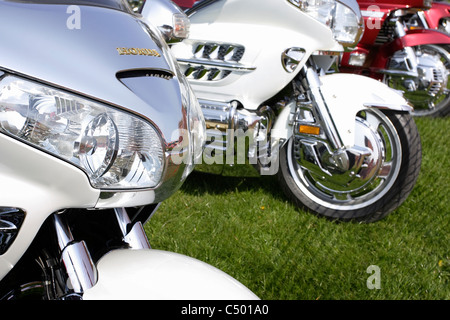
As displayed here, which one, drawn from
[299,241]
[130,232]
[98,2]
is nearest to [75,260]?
[130,232]

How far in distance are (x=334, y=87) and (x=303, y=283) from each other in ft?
3.68

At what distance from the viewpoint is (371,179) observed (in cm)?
298

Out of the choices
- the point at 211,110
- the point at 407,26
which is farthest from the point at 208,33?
the point at 407,26

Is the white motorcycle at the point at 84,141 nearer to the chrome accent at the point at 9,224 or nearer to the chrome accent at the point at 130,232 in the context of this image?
the chrome accent at the point at 9,224

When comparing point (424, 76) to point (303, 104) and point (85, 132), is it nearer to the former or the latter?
point (303, 104)

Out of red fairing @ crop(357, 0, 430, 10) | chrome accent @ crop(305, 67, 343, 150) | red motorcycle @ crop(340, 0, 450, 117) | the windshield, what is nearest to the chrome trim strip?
chrome accent @ crop(305, 67, 343, 150)

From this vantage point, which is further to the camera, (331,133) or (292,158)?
(292,158)

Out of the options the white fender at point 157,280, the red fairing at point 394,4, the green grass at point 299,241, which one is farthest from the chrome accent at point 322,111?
the red fairing at point 394,4

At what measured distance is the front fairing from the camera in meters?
1.09

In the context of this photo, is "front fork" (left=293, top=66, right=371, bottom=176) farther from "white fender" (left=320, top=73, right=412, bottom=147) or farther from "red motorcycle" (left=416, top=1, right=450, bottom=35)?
"red motorcycle" (left=416, top=1, right=450, bottom=35)

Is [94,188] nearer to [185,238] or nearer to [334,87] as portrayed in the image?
[185,238]

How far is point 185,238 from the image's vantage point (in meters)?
2.78

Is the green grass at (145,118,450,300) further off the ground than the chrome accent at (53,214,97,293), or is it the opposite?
the chrome accent at (53,214,97,293)

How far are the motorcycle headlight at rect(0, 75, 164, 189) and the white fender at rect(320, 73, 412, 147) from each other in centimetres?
188
